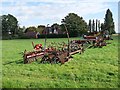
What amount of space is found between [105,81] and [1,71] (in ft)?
12.9

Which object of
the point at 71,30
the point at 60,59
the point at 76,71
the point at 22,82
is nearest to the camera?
the point at 22,82

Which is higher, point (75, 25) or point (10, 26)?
point (10, 26)

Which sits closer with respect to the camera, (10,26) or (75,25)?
(75,25)

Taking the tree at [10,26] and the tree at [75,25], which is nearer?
the tree at [75,25]

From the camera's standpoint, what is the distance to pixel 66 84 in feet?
23.5

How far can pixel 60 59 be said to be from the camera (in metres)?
11.1

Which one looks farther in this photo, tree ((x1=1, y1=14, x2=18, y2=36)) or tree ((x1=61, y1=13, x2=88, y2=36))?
tree ((x1=1, y1=14, x2=18, y2=36))

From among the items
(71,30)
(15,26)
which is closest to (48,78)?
(71,30)

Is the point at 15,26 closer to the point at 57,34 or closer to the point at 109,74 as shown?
the point at 57,34

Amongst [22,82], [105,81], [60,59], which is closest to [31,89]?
[22,82]

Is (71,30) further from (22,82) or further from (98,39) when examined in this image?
(22,82)

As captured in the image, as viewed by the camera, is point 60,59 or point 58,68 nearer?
point 58,68

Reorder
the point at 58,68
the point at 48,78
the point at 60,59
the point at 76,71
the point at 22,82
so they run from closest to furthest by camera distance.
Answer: the point at 22,82 → the point at 48,78 → the point at 76,71 → the point at 58,68 → the point at 60,59

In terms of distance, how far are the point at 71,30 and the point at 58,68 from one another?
50418mm
